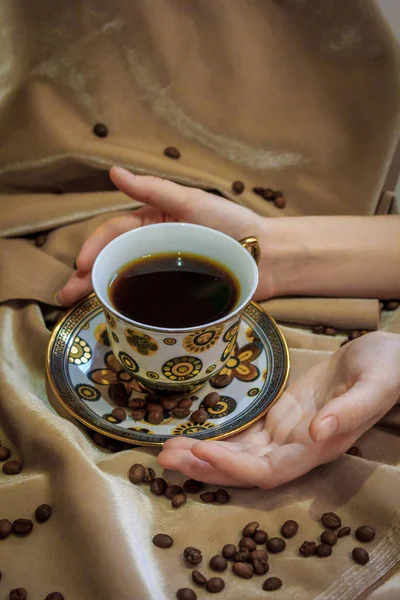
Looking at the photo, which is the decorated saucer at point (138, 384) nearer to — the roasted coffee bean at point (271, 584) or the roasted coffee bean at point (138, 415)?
the roasted coffee bean at point (138, 415)

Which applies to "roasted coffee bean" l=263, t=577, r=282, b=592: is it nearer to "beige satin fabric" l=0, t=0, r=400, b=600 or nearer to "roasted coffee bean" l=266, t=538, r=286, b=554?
"roasted coffee bean" l=266, t=538, r=286, b=554

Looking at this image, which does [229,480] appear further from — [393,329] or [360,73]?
[360,73]

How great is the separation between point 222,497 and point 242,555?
0.33 ft

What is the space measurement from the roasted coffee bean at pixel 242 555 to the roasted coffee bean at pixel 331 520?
0.43 ft

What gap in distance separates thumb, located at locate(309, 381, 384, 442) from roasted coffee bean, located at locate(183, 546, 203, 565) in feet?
0.80

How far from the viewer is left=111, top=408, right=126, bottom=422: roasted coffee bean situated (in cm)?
113

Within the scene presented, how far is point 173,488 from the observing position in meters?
1.09

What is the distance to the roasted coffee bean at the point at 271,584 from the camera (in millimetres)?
957

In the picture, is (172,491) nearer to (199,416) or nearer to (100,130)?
(199,416)

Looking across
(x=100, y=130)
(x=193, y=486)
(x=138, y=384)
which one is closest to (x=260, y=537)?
(x=193, y=486)

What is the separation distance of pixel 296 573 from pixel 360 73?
116 centimetres

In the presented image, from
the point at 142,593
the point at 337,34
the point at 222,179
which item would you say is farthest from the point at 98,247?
the point at 337,34

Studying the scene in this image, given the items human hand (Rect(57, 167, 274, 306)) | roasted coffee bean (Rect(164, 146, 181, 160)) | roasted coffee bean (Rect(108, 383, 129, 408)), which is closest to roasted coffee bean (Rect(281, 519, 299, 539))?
roasted coffee bean (Rect(108, 383, 129, 408))

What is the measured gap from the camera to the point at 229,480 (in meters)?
1.06
